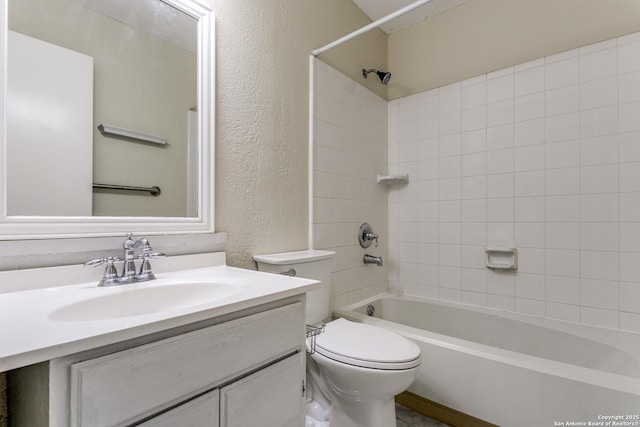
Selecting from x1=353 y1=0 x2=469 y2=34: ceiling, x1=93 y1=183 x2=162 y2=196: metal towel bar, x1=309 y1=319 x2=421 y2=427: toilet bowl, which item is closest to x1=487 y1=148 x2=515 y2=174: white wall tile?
x1=353 y1=0 x2=469 y2=34: ceiling

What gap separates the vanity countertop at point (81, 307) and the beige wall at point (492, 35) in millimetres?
1979

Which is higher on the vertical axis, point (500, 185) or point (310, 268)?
point (500, 185)

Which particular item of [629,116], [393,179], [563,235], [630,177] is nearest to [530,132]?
[629,116]

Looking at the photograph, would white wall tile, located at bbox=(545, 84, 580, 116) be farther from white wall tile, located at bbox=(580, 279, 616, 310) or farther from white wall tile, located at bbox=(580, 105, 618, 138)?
white wall tile, located at bbox=(580, 279, 616, 310)

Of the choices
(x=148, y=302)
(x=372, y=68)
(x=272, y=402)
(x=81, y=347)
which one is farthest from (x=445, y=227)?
(x=81, y=347)

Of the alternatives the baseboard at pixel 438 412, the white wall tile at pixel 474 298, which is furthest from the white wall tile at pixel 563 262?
the baseboard at pixel 438 412

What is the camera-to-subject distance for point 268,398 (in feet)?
2.65

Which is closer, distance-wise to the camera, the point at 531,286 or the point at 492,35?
the point at 531,286

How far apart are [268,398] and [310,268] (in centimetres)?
72

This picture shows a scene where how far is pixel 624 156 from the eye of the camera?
62.2 inches

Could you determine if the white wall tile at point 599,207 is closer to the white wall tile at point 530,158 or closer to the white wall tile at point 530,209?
the white wall tile at point 530,209

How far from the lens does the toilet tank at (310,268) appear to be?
1.39 m

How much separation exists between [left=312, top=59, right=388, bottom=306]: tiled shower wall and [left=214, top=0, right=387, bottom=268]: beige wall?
108 millimetres

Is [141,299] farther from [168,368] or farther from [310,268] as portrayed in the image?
[310,268]
